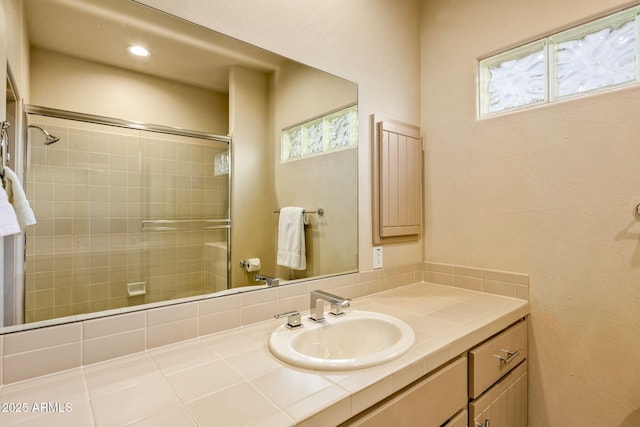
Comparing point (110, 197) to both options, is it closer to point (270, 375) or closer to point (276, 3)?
point (270, 375)

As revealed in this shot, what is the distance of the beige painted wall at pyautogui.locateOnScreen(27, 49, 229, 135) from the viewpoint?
835 millimetres

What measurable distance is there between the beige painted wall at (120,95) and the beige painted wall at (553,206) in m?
1.32

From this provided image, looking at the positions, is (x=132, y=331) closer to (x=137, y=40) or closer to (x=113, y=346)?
(x=113, y=346)

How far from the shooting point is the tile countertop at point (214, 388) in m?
0.63

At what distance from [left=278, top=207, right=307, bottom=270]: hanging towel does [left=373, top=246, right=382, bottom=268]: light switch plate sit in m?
0.43

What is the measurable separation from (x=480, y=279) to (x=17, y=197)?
1.89 meters

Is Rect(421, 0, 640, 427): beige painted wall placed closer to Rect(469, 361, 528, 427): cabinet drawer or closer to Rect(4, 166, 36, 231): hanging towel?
Rect(469, 361, 528, 427): cabinet drawer

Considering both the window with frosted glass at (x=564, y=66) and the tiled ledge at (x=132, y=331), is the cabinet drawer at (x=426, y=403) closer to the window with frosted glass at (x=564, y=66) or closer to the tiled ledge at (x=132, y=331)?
the tiled ledge at (x=132, y=331)

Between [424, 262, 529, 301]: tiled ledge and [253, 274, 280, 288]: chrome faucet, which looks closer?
[253, 274, 280, 288]: chrome faucet

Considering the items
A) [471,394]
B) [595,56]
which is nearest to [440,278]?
[471,394]

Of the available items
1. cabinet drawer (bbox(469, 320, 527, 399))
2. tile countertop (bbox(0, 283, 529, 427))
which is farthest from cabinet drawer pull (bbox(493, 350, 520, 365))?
tile countertop (bbox(0, 283, 529, 427))

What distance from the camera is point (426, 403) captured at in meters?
0.92

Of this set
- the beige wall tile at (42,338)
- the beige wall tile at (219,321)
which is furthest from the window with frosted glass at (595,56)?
the beige wall tile at (42,338)

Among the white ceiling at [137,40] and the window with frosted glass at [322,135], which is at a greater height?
the white ceiling at [137,40]
